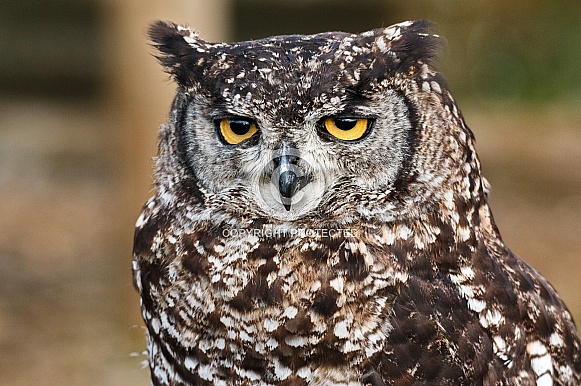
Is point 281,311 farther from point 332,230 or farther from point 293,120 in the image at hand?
point 293,120

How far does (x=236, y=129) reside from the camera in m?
2.29

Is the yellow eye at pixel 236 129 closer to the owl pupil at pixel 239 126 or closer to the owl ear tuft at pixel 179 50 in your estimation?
the owl pupil at pixel 239 126

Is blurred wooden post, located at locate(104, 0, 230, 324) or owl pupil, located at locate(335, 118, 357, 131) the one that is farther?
blurred wooden post, located at locate(104, 0, 230, 324)

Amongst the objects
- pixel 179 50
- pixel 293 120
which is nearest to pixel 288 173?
pixel 293 120

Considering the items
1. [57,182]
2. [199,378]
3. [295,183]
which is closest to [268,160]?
[295,183]

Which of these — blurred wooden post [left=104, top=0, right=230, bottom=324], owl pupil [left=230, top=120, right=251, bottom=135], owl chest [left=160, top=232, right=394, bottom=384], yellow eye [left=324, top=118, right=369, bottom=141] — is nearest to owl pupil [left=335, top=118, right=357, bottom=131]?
yellow eye [left=324, top=118, right=369, bottom=141]

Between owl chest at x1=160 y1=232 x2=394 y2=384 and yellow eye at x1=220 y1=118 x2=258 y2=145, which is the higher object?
yellow eye at x1=220 y1=118 x2=258 y2=145

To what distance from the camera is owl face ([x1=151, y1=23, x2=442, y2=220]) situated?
216cm

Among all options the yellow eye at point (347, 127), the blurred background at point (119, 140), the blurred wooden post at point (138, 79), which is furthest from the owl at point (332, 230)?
the blurred background at point (119, 140)

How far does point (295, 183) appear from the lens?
2.21 metres

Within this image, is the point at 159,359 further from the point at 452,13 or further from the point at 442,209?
the point at 452,13

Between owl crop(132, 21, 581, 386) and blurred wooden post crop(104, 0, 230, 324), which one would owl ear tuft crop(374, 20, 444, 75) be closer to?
owl crop(132, 21, 581, 386)

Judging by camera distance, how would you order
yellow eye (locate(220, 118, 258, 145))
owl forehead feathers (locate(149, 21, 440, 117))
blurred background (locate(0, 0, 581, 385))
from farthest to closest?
blurred background (locate(0, 0, 581, 385)) → yellow eye (locate(220, 118, 258, 145)) → owl forehead feathers (locate(149, 21, 440, 117))

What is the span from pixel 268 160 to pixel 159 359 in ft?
2.33
